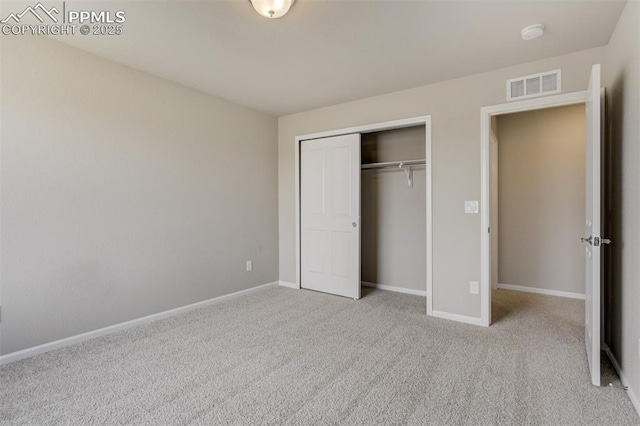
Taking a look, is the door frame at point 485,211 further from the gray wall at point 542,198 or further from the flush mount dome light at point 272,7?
the flush mount dome light at point 272,7

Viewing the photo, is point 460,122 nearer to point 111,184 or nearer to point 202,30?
point 202,30

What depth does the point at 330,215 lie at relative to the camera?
4.12 m

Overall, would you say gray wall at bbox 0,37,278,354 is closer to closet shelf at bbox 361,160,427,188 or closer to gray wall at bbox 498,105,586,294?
closet shelf at bbox 361,160,427,188

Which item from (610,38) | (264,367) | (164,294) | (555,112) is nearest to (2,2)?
(164,294)

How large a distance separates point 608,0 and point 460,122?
1.31 metres

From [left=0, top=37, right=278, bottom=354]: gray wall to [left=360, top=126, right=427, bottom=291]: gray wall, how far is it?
1.77 meters

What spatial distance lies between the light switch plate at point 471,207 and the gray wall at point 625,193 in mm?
966

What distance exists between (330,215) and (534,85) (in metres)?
2.51

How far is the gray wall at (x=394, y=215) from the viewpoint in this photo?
408 cm

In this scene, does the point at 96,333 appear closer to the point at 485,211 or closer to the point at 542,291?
the point at 485,211

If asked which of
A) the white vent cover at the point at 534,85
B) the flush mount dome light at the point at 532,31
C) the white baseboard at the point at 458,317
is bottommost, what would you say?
the white baseboard at the point at 458,317

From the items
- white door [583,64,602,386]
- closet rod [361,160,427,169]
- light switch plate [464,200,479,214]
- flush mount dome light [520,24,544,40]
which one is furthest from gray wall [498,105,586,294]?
white door [583,64,602,386]

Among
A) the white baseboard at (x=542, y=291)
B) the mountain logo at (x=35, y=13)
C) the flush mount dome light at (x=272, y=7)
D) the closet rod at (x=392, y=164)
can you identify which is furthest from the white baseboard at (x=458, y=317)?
the mountain logo at (x=35, y=13)

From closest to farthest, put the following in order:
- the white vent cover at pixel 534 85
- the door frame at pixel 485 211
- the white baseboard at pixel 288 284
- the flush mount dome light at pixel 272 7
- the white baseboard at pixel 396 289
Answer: the flush mount dome light at pixel 272 7 < the white vent cover at pixel 534 85 < the door frame at pixel 485 211 < the white baseboard at pixel 396 289 < the white baseboard at pixel 288 284
